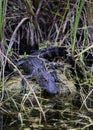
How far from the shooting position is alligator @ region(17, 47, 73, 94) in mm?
3117

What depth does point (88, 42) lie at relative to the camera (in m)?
3.59

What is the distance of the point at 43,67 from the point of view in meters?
3.43

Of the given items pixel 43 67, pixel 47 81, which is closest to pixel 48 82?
pixel 47 81

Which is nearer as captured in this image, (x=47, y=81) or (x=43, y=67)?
(x=47, y=81)

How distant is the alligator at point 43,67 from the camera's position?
10.2 feet

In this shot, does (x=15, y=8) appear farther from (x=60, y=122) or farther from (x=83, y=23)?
(x=60, y=122)

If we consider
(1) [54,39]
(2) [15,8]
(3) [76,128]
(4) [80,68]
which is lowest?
(3) [76,128]

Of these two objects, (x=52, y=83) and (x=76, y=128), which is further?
(x=52, y=83)

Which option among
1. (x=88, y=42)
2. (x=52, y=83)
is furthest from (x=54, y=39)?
(x=52, y=83)

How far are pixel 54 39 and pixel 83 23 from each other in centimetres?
34

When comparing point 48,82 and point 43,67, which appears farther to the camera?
point 43,67

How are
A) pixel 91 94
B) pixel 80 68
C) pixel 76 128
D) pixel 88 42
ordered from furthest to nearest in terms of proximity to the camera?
pixel 88 42
pixel 80 68
pixel 91 94
pixel 76 128

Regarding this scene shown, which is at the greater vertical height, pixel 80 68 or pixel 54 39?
pixel 54 39

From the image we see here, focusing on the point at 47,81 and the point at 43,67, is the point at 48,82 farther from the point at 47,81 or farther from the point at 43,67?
the point at 43,67
